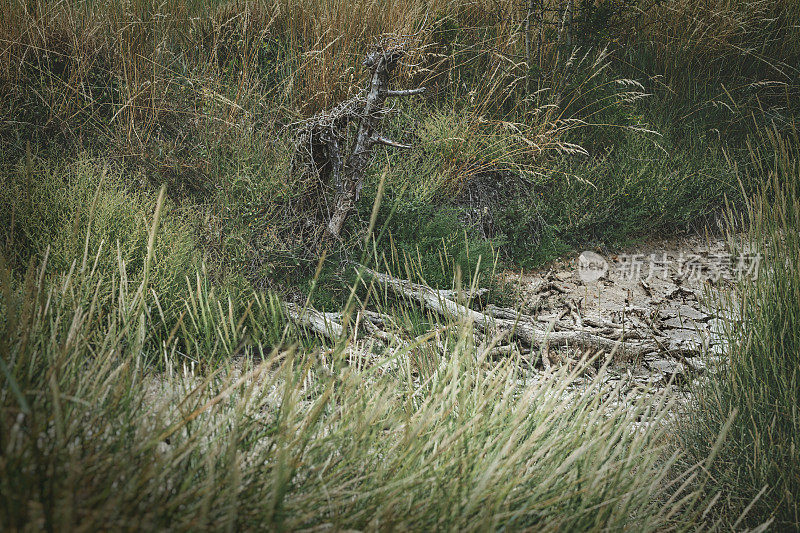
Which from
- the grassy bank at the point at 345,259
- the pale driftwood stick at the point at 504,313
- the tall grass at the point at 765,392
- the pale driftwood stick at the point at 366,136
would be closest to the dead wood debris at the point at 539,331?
the pale driftwood stick at the point at 504,313

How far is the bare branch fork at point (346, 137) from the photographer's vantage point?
333 cm

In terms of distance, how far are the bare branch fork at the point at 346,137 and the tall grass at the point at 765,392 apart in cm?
208

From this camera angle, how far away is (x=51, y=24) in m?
3.87

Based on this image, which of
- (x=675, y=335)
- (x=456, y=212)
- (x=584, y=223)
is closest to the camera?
(x=675, y=335)

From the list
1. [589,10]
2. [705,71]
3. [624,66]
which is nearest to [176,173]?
[589,10]

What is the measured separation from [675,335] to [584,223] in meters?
1.09

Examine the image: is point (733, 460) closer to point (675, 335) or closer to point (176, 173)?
point (675, 335)

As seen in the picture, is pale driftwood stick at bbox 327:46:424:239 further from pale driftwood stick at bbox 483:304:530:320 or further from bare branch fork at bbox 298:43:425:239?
pale driftwood stick at bbox 483:304:530:320

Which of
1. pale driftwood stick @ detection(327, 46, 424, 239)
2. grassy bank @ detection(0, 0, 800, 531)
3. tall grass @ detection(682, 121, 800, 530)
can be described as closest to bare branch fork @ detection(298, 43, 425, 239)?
pale driftwood stick @ detection(327, 46, 424, 239)

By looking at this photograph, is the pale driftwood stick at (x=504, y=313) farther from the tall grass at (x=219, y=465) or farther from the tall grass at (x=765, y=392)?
the tall grass at (x=219, y=465)

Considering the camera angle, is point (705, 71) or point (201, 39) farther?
point (705, 71)

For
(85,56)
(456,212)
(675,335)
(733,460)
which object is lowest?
(675,335)

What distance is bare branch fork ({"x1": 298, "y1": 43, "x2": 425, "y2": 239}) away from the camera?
333 cm

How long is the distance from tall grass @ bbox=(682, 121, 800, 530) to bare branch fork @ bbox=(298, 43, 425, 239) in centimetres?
208
